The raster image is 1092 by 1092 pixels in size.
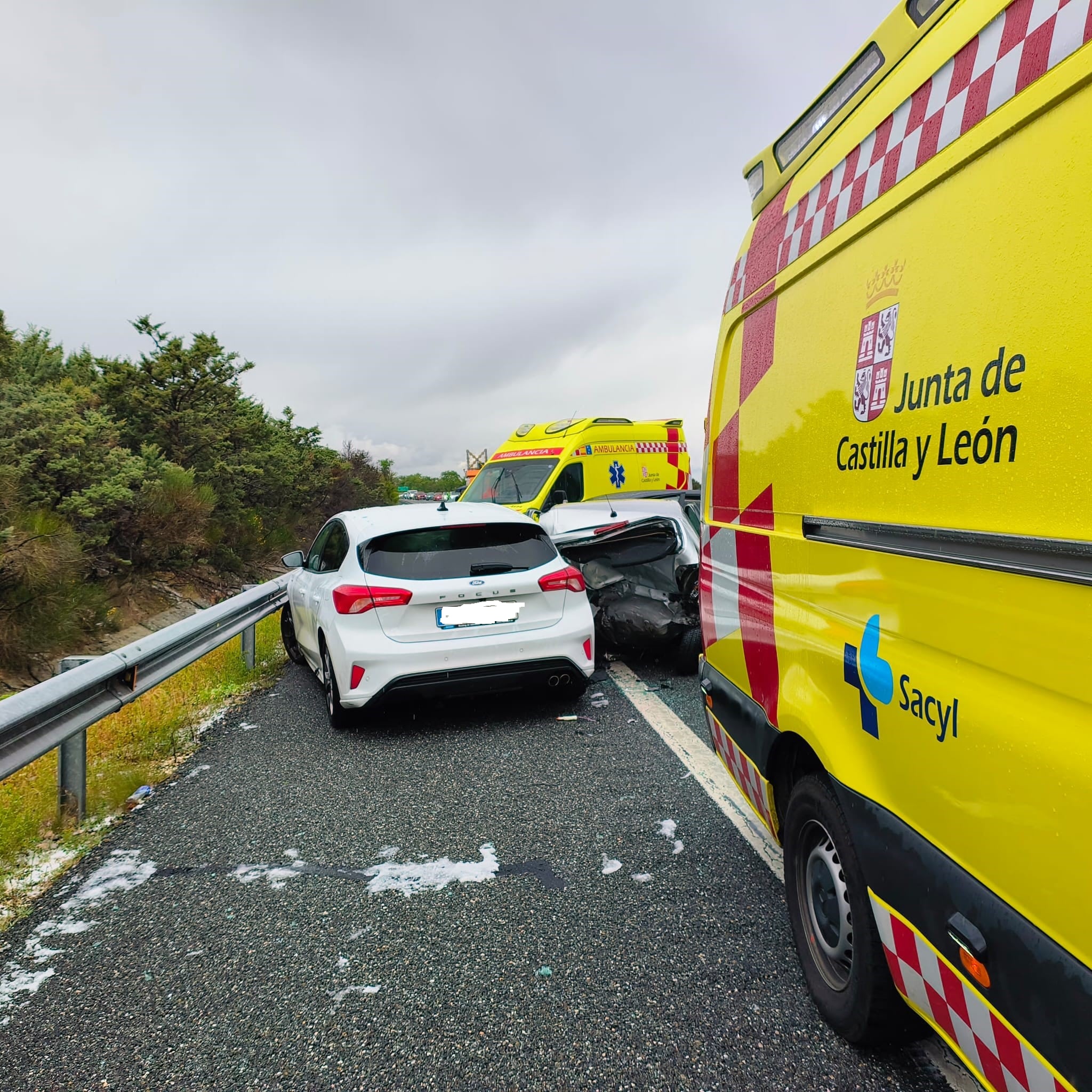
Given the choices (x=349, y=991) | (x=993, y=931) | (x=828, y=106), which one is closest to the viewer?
(x=993, y=931)

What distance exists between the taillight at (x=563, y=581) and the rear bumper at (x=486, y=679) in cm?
49

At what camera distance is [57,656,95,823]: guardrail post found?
402 cm

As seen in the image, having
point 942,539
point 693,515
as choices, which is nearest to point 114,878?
point 942,539

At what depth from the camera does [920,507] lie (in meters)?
1.73

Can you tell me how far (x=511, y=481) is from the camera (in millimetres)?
13719

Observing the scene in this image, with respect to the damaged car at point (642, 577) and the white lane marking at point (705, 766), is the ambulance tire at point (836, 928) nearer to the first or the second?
the white lane marking at point (705, 766)

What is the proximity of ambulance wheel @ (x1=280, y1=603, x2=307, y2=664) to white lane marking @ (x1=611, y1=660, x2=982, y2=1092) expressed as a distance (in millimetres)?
3200

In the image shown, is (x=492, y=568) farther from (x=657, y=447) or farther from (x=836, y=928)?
(x=657, y=447)

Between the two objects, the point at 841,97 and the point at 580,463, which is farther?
the point at 580,463

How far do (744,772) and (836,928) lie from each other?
30.9 inches

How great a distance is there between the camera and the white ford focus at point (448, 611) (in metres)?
5.29

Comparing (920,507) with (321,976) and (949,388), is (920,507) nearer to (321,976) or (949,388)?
(949,388)

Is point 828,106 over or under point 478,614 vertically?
over

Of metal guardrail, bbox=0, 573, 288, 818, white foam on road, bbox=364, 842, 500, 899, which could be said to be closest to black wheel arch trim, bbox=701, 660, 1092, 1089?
white foam on road, bbox=364, 842, 500, 899
